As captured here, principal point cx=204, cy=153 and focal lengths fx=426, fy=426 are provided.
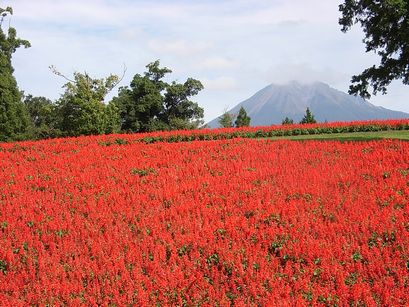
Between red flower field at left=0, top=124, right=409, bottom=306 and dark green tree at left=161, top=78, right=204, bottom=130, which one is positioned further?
dark green tree at left=161, top=78, right=204, bottom=130

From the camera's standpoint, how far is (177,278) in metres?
6.69

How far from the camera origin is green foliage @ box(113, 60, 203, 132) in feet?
177

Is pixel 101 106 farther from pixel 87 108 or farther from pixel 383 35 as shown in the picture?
pixel 383 35

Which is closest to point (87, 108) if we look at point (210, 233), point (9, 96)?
point (9, 96)

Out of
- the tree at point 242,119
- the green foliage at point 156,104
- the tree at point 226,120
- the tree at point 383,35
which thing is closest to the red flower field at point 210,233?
the tree at point 383,35

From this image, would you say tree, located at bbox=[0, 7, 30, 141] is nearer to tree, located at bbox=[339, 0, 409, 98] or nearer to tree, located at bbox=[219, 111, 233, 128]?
tree, located at bbox=[219, 111, 233, 128]

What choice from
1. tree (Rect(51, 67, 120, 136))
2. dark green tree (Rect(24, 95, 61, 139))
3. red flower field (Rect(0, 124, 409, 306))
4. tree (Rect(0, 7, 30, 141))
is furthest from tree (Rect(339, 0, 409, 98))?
dark green tree (Rect(24, 95, 61, 139))

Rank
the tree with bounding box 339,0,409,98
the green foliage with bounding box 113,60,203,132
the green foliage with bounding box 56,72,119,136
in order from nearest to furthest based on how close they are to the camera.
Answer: the tree with bounding box 339,0,409,98
the green foliage with bounding box 56,72,119,136
the green foliage with bounding box 113,60,203,132

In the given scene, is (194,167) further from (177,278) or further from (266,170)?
(177,278)

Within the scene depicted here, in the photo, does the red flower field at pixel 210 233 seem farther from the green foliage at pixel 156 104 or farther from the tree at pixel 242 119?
the tree at pixel 242 119

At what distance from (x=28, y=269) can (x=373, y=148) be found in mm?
13274

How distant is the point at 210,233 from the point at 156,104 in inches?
1861

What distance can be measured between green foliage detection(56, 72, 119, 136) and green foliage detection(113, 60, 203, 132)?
3.12m

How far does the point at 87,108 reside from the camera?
45438mm
